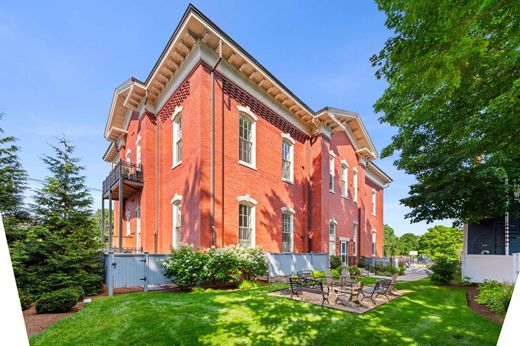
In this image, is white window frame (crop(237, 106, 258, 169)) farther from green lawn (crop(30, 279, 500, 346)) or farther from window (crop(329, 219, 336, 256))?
window (crop(329, 219, 336, 256))

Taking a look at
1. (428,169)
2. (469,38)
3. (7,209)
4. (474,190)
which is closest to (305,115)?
(428,169)

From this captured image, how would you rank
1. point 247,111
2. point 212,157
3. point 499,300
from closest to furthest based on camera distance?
point 499,300
point 212,157
point 247,111

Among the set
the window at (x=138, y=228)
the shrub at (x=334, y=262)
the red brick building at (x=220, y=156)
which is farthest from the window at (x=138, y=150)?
the shrub at (x=334, y=262)

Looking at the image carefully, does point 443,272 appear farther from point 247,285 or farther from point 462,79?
point 462,79

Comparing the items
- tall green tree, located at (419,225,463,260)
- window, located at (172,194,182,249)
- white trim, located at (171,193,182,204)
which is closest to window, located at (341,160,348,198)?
window, located at (172,194,182,249)

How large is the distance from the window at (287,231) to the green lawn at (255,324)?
7.19m

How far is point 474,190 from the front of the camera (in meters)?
11.7

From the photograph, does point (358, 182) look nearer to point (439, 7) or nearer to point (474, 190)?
point (474, 190)

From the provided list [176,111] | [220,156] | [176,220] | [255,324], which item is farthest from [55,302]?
[176,111]

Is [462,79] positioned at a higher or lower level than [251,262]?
higher

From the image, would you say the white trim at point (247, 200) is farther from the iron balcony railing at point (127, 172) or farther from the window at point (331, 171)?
the window at point (331, 171)

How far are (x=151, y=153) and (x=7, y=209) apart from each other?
685 centimetres

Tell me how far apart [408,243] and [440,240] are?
16.8 m

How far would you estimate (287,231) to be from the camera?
51.1 feet
